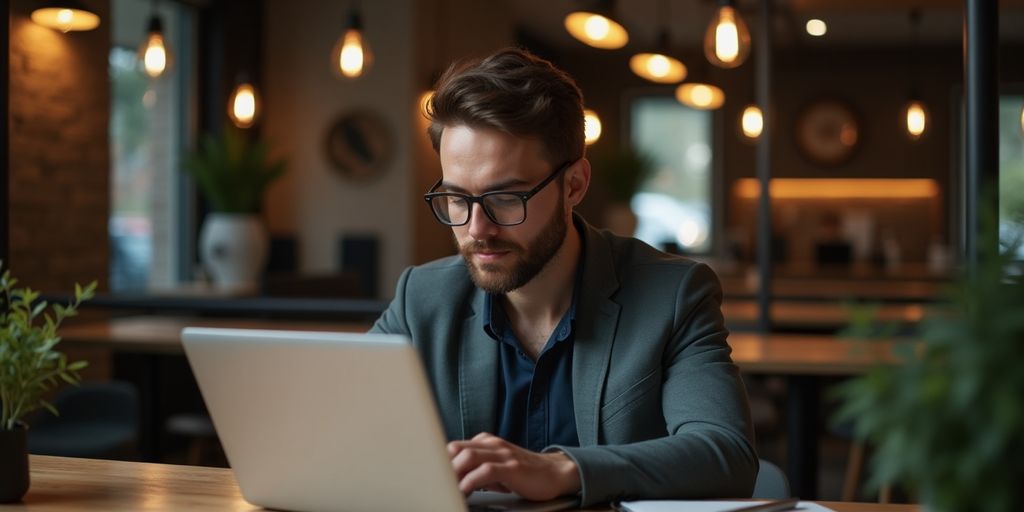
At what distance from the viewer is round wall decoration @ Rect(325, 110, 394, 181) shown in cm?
782

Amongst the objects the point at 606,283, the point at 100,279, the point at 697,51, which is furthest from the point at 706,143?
the point at 606,283

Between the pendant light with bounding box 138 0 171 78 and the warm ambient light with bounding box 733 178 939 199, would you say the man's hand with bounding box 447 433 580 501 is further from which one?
the warm ambient light with bounding box 733 178 939 199

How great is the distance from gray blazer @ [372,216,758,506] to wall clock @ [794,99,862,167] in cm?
937

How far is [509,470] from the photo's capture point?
1.34m

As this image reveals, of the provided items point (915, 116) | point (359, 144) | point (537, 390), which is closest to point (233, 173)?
point (359, 144)

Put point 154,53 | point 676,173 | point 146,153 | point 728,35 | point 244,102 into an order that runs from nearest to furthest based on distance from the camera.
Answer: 1. point 728,35
2. point 154,53
3. point 244,102
4. point 146,153
5. point 676,173

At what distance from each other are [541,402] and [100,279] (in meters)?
4.49

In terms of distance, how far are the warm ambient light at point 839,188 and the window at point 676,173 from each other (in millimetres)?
428

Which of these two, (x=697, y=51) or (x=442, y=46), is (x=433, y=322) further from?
(x=697, y=51)

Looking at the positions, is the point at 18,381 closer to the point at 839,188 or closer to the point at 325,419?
the point at 325,419

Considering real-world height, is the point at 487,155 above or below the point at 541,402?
above

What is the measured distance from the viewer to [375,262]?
780cm

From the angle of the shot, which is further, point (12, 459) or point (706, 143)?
point (706, 143)

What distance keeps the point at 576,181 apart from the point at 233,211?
4.56m
